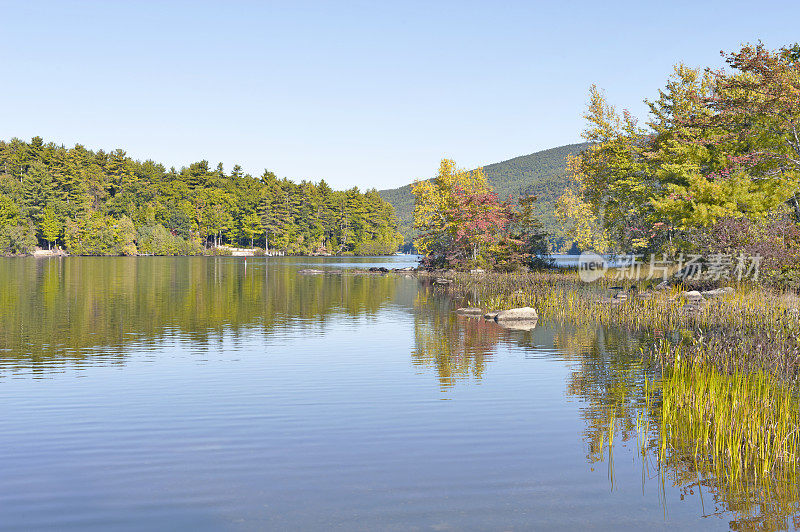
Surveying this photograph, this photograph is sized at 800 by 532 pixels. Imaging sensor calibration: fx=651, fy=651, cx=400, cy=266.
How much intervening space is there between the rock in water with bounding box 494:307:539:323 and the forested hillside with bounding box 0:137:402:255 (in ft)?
288

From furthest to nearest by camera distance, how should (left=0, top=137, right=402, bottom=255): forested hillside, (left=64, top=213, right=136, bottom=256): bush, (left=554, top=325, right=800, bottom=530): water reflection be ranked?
1. (left=64, top=213, right=136, bottom=256): bush
2. (left=0, top=137, right=402, bottom=255): forested hillside
3. (left=554, top=325, right=800, bottom=530): water reflection

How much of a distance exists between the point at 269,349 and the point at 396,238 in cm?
13036

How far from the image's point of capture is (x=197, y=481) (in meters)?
7.35

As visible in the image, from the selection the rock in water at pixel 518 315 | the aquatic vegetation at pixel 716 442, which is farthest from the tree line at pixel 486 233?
the aquatic vegetation at pixel 716 442

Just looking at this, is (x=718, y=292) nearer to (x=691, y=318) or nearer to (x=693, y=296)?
(x=693, y=296)

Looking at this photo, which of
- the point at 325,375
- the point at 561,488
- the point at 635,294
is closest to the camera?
the point at 561,488

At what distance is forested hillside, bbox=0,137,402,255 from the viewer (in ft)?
317

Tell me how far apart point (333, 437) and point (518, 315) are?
50.3ft

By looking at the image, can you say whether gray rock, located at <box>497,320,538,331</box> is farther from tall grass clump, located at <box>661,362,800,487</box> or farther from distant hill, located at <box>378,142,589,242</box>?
distant hill, located at <box>378,142,589,242</box>

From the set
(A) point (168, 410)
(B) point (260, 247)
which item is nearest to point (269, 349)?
(A) point (168, 410)

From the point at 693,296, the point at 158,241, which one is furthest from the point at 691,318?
the point at 158,241

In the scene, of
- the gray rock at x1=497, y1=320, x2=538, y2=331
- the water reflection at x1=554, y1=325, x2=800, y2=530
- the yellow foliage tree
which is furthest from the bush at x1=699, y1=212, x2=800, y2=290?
the yellow foliage tree

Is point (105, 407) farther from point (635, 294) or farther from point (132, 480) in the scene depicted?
point (635, 294)

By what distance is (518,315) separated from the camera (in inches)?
928
